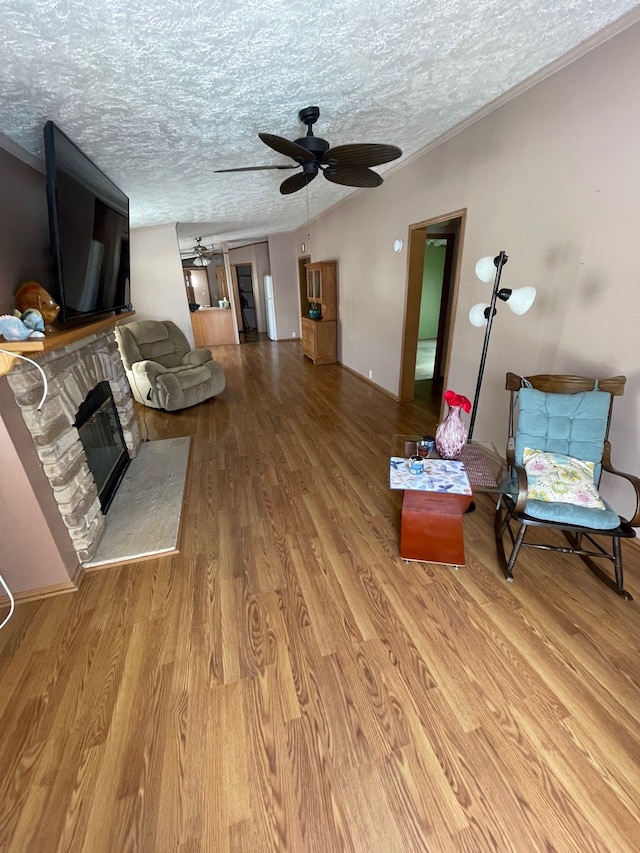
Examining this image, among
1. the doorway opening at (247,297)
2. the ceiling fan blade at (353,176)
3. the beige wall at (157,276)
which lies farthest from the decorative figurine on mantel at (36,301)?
the doorway opening at (247,297)

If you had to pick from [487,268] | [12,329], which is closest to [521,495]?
[487,268]

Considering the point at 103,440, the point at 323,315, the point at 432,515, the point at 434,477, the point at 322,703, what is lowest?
the point at 322,703

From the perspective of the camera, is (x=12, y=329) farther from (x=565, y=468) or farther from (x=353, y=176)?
(x=565, y=468)

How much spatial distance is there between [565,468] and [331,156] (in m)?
2.20

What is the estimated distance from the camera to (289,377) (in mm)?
5570

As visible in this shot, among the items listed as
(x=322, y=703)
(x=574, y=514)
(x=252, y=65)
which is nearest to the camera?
(x=322, y=703)

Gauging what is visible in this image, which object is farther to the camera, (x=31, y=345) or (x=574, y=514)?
(x=574, y=514)

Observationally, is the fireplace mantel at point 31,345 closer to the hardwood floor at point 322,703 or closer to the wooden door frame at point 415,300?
the hardwood floor at point 322,703

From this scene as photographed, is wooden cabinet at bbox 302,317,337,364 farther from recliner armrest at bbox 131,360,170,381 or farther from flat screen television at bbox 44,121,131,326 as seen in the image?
flat screen television at bbox 44,121,131,326

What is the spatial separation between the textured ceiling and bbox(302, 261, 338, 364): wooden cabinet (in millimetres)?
3121

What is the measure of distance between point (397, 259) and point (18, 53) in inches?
128

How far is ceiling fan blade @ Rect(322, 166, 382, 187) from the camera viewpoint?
7.37ft

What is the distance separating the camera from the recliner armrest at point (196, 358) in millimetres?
4754

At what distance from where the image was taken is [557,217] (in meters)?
2.06
